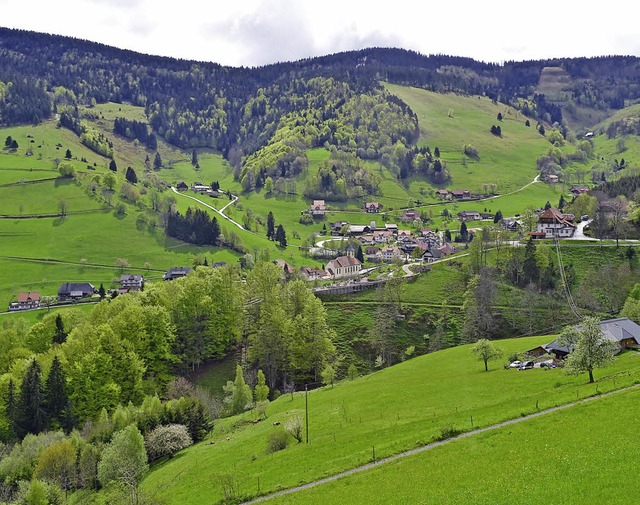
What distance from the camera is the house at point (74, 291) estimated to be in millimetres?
149375

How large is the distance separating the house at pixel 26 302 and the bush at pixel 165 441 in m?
92.1

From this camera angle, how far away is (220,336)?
110m

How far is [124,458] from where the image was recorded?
61.6m

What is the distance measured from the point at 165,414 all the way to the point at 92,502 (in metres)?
16.4

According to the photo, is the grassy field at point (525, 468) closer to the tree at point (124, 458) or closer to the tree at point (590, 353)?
the tree at point (590, 353)

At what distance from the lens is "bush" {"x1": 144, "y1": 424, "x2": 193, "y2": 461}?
6893 centimetres

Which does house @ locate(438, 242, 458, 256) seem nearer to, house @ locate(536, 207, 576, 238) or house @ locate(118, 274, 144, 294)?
house @ locate(536, 207, 576, 238)

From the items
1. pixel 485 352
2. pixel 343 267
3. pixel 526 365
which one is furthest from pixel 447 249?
pixel 526 365

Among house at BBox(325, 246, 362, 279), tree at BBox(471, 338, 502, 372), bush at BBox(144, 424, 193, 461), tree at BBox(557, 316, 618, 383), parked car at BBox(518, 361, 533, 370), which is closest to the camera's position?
tree at BBox(557, 316, 618, 383)

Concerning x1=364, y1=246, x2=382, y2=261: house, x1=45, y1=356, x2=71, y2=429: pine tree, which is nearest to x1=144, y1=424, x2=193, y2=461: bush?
x1=45, y1=356, x2=71, y2=429: pine tree

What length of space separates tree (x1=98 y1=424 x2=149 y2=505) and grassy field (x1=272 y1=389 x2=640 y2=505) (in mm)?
28461

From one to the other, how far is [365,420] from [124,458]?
27693 millimetres

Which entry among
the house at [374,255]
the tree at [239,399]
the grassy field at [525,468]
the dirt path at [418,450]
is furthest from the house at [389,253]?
the grassy field at [525,468]

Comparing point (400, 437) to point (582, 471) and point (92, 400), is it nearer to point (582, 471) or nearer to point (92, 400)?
point (582, 471)
